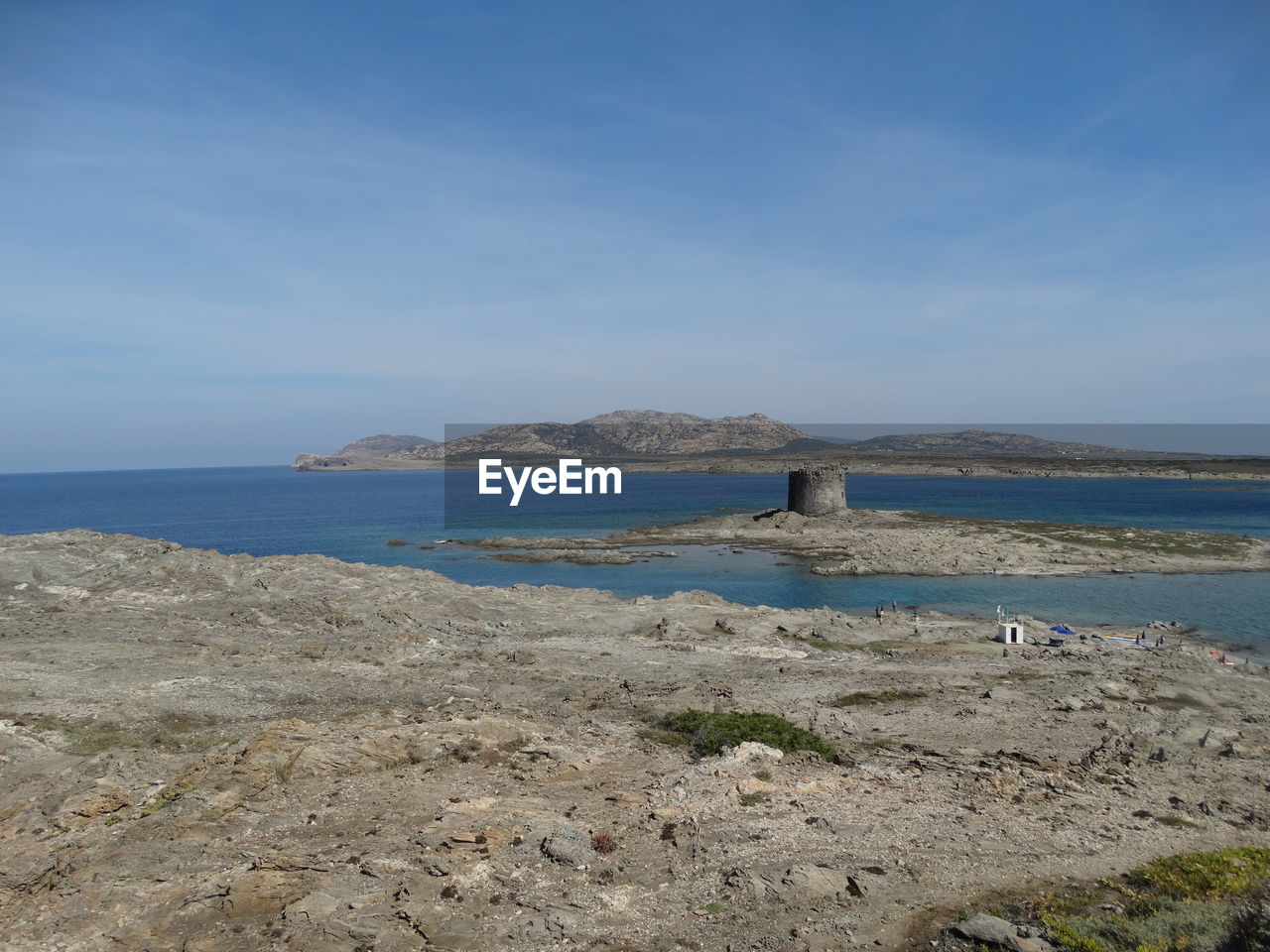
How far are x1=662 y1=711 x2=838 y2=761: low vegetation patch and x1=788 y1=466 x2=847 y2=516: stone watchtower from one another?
56.9 meters

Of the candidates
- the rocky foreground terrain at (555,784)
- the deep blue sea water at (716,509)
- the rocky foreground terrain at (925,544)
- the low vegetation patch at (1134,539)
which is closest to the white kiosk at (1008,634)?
the rocky foreground terrain at (555,784)

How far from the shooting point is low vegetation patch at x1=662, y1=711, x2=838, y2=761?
16.4 meters

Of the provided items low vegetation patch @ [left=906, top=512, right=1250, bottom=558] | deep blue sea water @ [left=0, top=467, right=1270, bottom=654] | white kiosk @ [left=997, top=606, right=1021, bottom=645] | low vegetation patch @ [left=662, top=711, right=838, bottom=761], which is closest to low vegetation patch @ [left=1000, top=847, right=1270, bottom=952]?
low vegetation patch @ [left=662, top=711, right=838, bottom=761]

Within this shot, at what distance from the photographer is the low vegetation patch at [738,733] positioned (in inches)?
644

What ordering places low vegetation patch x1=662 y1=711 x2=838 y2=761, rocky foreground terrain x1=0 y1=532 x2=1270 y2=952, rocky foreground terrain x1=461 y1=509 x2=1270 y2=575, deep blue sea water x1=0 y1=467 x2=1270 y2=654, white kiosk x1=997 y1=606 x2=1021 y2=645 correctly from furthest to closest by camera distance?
rocky foreground terrain x1=461 y1=509 x2=1270 y2=575 → deep blue sea water x1=0 y1=467 x2=1270 y2=654 → white kiosk x1=997 y1=606 x2=1021 y2=645 → low vegetation patch x1=662 y1=711 x2=838 y2=761 → rocky foreground terrain x1=0 y1=532 x2=1270 y2=952

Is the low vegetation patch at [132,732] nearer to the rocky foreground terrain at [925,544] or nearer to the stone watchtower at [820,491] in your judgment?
the rocky foreground terrain at [925,544]

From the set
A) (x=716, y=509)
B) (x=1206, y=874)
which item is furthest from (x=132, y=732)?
(x=716, y=509)

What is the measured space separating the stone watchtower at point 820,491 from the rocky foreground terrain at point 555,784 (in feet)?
150

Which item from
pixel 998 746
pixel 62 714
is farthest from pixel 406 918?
pixel 998 746

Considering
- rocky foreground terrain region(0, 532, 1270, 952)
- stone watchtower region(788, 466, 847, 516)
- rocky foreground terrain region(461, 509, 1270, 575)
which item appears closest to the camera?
rocky foreground terrain region(0, 532, 1270, 952)

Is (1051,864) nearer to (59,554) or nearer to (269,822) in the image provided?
(269,822)

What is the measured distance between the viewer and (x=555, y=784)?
1429 centimetres

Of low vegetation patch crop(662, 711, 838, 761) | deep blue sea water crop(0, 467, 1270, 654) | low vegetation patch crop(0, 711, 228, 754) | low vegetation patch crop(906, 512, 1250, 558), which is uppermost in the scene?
low vegetation patch crop(0, 711, 228, 754)

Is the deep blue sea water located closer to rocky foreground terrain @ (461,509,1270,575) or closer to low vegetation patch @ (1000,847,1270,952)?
rocky foreground terrain @ (461,509,1270,575)
